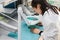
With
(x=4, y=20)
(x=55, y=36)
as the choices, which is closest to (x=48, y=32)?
(x=55, y=36)

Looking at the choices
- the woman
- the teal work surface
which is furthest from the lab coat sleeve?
the teal work surface

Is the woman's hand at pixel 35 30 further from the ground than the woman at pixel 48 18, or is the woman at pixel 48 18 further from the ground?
the woman's hand at pixel 35 30

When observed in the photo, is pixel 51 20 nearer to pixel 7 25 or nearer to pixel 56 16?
pixel 56 16

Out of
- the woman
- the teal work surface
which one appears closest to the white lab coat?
the woman

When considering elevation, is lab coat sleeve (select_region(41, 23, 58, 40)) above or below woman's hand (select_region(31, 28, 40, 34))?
below

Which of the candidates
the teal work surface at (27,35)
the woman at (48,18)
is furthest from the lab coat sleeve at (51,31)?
the teal work surface at (27,35)

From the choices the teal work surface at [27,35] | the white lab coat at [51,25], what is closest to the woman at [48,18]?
the white lab coat at [51,25]

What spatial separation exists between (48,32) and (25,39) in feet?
1.45

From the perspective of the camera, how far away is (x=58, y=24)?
1114 millimetres

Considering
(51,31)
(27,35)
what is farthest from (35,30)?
(51,31)

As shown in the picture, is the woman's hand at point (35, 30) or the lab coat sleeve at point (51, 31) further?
the woman's hand at point (35, 30)

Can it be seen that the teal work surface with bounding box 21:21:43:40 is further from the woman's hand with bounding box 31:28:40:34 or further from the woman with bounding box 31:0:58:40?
the woman with bounding box 31:0:58:40

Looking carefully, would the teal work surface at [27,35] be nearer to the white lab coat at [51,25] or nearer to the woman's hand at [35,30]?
the woman's hand at [35,30]

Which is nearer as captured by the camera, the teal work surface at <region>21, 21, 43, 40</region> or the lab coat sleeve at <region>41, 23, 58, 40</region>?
the lab coat sleeve at <region>41, 23, 58, 40</region>
